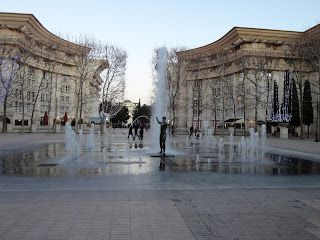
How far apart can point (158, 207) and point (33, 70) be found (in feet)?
196

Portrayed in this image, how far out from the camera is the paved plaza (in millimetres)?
5570

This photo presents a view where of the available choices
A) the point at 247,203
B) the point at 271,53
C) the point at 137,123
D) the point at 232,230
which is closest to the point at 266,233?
the point at 232,230

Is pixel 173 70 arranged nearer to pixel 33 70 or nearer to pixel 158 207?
pixel 33 70

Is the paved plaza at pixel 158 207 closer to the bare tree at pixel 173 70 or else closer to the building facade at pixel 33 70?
the building facade at pixel 33 70

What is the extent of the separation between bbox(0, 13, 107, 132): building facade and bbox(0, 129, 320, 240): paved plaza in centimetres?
3654

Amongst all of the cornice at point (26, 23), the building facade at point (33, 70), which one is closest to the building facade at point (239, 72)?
the building facade at point (33, 70)

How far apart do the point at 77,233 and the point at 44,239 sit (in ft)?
1.51

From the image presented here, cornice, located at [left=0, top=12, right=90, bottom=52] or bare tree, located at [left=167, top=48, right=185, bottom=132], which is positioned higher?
cornice, located at [left=0, top=12, right=90, bottom=52]

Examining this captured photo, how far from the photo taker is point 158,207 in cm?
714

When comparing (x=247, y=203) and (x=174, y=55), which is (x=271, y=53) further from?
(x=247, y=203)

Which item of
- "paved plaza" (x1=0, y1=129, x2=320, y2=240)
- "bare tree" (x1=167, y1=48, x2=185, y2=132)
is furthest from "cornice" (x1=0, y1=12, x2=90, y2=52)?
"paved plaza" (x1=0, y1=129, x2=320, y2=240)

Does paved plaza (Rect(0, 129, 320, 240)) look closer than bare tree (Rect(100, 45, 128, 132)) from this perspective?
Yes

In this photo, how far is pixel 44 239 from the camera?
5145 mm

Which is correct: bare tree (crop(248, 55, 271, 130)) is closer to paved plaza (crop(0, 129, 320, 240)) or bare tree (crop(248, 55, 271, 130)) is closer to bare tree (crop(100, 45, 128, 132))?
bare tree (crop(100, 45, 128, 132))
